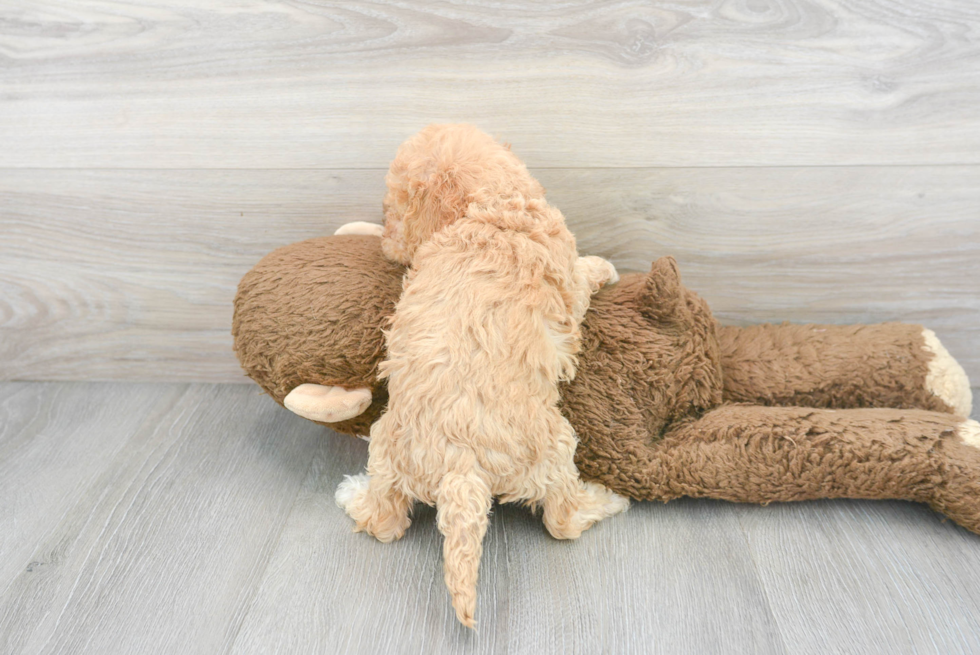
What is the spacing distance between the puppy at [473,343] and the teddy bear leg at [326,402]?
0.16ft

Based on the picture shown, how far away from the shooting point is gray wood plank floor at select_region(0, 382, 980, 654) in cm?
72

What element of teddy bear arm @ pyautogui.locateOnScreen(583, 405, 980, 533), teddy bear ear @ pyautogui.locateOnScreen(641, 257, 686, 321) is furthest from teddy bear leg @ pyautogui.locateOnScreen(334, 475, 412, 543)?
teddy bear ear @ pyautogui.locateOnScreen(641, 257, 686, 321)

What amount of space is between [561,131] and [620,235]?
0.59 ft

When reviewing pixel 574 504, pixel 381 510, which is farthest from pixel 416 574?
pixel 574 504

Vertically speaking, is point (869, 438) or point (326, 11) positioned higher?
point (326, 11)

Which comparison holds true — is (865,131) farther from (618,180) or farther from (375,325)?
(375,325)

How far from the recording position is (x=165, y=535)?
868 mm

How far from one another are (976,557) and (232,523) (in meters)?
0.92

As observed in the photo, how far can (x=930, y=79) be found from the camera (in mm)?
923

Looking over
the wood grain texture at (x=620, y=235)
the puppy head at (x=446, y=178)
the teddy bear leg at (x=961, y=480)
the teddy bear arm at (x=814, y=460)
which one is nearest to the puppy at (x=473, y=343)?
the puppy head at (x=446, y=178)

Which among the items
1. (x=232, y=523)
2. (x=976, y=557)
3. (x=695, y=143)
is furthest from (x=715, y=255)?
(x=232, y=523)

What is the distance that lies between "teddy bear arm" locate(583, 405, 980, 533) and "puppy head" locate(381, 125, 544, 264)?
358mm

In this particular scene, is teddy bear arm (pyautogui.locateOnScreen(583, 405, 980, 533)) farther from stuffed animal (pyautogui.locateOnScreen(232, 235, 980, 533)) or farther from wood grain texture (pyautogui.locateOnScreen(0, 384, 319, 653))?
wood grain texture (pyautogui.locateOnScreen(0, 384, 319, 653))

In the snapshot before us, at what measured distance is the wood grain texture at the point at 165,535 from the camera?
0.74m
